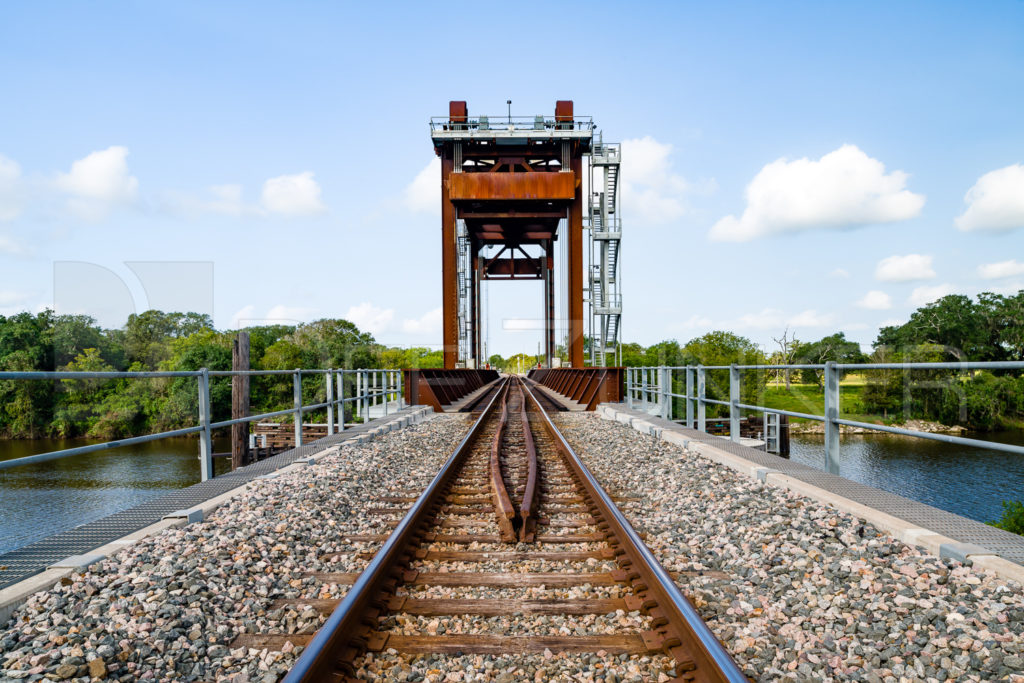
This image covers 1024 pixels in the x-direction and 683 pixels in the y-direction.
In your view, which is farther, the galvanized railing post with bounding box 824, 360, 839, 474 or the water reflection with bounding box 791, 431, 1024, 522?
the water reflection with bounding box 791, 431, 1024, 522

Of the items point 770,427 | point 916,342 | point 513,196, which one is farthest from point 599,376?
point 916,342

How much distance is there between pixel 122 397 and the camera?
38562mm

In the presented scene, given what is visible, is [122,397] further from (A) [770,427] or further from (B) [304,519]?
(B) [304,519]

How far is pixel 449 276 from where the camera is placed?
21.4 meters

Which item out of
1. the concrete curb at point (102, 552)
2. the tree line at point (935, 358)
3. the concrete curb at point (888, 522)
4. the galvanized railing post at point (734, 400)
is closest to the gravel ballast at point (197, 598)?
the concrete curb at point (102, 552)

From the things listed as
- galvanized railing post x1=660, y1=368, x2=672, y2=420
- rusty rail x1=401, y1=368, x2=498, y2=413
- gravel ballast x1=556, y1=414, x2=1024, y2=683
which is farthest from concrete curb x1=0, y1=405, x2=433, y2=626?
rusty rail x1=401, y1=368, x2=498, y2=413

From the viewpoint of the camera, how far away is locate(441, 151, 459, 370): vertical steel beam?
21.4 m

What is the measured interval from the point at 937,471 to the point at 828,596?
105ft

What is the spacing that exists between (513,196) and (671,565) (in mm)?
19922

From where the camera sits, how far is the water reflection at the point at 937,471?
22219 millimetres

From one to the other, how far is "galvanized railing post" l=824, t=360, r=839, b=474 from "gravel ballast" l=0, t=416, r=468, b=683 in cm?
403

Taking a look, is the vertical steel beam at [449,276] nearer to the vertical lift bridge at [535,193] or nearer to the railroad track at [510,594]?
the vertical lift bridge at [535,193]

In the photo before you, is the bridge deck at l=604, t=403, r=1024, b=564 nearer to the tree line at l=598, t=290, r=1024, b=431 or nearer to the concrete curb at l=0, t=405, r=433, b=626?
the concrete curb at l=0, t=405, r=433, b=626

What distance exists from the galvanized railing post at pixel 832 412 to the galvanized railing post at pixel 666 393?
5.37 metres
